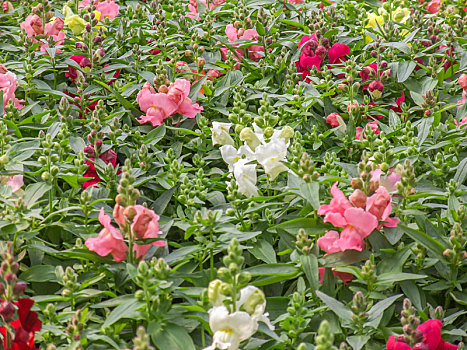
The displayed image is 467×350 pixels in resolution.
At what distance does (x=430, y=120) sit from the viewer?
122 inches

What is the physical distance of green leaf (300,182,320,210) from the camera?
7.45 ft

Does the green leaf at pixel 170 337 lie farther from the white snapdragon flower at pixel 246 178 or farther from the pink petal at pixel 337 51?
the pink petal at pixel 337 51

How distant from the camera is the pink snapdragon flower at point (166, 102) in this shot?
3.19 metres

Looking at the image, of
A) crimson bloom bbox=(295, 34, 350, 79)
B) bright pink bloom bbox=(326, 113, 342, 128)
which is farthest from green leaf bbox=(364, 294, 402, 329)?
crimson bloom bbox=(295, 34, 350, 79)

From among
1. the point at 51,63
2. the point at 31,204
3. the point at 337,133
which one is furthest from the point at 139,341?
the point at 51,63

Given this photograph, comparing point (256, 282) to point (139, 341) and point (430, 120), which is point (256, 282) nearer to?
point (139, 341)

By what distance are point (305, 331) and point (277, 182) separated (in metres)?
0.73

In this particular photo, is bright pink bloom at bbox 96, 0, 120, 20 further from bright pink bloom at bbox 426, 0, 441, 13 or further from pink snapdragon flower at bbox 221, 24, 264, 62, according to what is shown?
bright pink bloom at bbox 426, 0, 441, 13

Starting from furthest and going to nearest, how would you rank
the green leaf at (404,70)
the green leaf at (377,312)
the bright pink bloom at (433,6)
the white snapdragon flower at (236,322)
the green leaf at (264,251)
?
the bright pink bloom at (433,6) → the green leaf at (404,70) → the green leaf at (264,251) → the green leaf at (377,312) → the white snapdragon flower at (236,322)

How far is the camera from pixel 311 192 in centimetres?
230

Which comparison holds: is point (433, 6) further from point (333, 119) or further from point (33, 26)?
point (33, 26)

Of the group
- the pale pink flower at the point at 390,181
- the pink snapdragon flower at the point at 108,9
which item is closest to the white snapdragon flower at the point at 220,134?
the pale pink flower at the point at 390,181

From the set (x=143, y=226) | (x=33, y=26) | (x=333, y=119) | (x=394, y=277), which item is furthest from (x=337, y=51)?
(x=143, y=226)

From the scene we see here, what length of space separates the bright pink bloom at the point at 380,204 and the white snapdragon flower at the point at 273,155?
0.46m
